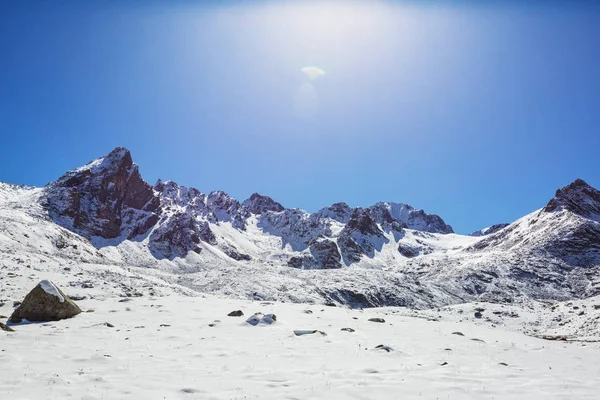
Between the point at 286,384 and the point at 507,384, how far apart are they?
284 inches

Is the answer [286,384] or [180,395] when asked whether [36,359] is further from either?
[286,384]

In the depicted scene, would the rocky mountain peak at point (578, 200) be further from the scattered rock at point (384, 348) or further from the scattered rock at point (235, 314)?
the scattered rock at point (384, 348)

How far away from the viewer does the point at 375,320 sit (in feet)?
86.2

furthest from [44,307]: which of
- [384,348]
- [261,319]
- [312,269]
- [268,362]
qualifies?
[312,269]

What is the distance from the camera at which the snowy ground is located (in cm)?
1103

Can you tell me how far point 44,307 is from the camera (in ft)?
71.3

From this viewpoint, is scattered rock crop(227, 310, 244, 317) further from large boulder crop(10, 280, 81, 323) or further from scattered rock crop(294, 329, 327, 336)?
large boulder crop(10, 280, 81, 323)

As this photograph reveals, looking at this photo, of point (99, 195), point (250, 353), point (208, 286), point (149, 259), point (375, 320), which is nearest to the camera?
point (250, 353)

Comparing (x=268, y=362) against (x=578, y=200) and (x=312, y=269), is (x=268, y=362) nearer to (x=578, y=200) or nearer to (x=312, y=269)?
(x=312, y=269)

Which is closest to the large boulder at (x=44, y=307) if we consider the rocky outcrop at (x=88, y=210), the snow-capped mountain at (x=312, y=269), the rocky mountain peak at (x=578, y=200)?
the snow-capped mountain at (x=312, y=269)

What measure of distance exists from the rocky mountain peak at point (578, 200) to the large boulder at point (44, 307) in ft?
634

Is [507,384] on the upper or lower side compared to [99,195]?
lower

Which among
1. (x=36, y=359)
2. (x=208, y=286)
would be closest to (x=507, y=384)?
(x=36, y=359)

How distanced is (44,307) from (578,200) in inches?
8244
